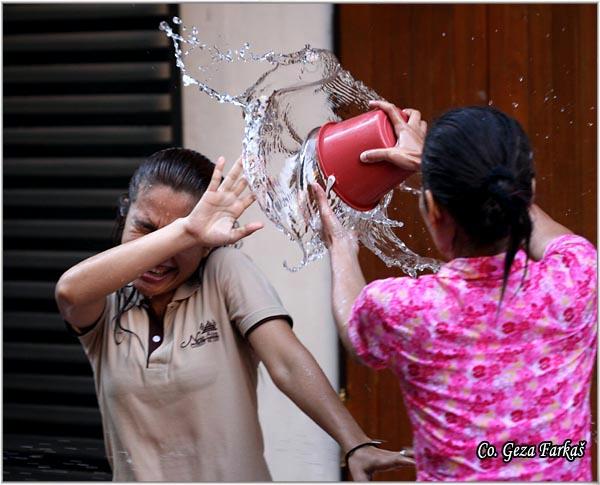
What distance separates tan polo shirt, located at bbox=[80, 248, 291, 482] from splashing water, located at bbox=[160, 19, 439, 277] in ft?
0.69

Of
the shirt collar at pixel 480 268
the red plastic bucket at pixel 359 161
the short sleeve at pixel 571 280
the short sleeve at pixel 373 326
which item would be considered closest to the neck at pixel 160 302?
the red plastic bucket at pixel 359 161

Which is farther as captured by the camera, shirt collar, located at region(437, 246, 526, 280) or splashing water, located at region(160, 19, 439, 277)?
splashing water, located at region(160, 19, 439, 277)

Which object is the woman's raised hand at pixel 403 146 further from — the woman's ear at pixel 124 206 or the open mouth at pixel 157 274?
the woman's ear at pixel 124 206

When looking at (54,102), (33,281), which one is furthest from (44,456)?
(54,102)

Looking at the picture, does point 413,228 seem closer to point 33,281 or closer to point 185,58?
point 185,58

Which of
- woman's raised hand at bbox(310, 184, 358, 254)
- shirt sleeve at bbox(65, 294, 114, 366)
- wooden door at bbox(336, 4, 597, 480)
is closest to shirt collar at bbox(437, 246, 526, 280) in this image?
woman's raised hand at bbox(310, 184, 358, 254)

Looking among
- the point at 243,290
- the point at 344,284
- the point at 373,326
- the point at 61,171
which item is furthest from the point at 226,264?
the point at 61,171

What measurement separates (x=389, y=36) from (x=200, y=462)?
1715 mm

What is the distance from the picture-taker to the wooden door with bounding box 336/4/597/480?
10.3 feet

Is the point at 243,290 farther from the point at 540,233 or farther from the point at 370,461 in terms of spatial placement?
the point at 540,233

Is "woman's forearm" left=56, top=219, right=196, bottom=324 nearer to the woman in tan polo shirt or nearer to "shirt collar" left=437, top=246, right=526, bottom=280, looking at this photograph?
the woman in tan polo shirt

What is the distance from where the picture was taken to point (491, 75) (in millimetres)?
3240

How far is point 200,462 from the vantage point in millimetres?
2213

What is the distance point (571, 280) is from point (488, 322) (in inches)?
6.7
